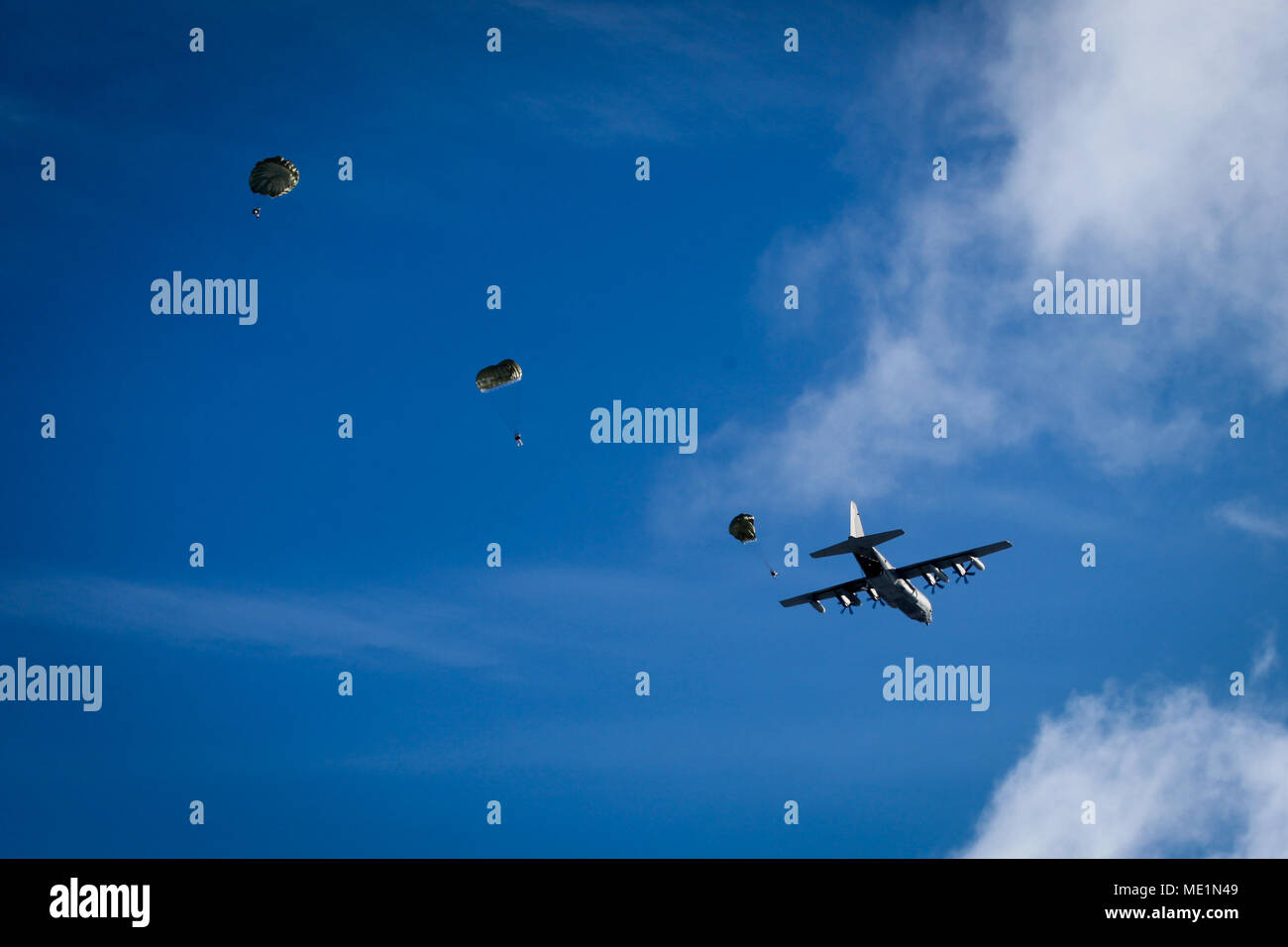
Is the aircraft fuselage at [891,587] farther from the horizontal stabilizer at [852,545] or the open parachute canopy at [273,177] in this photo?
the open parachute canopy at [273,177]

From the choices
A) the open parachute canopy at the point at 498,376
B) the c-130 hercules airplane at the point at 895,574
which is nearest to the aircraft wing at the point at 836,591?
the c-130 hercules airplane at the point at 895,574

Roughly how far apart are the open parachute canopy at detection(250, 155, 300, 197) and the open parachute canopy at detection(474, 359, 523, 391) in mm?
18938

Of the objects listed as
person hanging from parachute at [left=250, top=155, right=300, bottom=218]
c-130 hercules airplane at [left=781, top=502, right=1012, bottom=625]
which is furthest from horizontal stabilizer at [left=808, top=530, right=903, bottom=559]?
person hanging from parachute at [left=250, top=155, right=300, bottom=218]

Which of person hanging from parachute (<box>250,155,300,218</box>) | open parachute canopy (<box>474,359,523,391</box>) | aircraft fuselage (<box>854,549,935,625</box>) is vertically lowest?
aircraft fuselage (<box>854,549,935,625</box>)

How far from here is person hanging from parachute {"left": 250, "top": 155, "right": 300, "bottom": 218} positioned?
84.8 metres

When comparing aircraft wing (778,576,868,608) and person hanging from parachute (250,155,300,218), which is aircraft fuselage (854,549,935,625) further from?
person hanging from parachute (250,155,300,218)

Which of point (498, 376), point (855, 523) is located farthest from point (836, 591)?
point (498, 376)

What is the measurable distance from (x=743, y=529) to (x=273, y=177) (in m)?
41.5

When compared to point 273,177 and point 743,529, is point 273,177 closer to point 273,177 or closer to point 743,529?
point 273,177

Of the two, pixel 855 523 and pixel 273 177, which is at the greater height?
pixel 273 177

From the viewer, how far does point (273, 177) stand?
279ft
